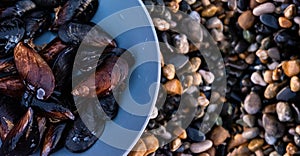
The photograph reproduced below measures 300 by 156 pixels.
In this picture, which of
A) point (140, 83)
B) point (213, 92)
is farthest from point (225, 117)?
point (140, 83)

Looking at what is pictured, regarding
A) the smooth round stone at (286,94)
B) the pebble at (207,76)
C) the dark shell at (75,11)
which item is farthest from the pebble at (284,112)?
the dark shell at (75,11)

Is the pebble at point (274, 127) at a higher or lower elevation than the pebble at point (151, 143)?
lower

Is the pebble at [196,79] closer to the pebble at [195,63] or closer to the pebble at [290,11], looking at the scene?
the pebble at [195,63]

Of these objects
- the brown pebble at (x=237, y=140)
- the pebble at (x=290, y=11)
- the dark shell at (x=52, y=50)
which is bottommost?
the brown pebble at (x=237, y=140)

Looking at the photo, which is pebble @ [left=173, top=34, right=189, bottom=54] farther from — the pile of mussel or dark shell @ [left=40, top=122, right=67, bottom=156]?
dark shell @ [left=40, top=122, right=67, bottom=156]

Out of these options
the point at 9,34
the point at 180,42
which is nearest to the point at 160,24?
the point at 180,42

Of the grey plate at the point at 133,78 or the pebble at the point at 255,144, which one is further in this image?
the pebble at the point at 255,144

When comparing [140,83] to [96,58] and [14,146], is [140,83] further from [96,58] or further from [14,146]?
[14,146]
